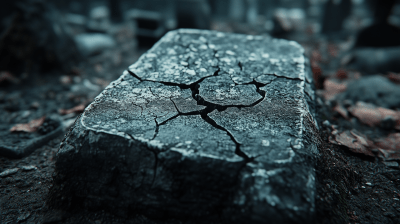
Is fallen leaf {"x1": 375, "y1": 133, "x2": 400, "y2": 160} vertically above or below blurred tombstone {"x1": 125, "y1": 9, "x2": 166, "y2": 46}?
below

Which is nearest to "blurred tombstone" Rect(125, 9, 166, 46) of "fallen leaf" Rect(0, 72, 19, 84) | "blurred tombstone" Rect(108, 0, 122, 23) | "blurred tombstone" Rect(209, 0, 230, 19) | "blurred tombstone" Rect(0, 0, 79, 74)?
"blurred tombstone" Rect(0, 0, 79, 74)

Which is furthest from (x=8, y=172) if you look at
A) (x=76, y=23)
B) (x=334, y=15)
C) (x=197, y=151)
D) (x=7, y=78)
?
(x=334, y=15)

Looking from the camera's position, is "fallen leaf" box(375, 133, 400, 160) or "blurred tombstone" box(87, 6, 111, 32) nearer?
"fallen leaf" box(375, 133, 400, 160)

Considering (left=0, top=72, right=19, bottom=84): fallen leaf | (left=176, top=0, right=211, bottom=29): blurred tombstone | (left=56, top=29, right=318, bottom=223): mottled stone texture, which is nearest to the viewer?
(left=56, top=29, right=318, bottom=223): mottled stone texture

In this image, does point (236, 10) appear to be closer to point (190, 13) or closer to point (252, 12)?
point (252, 12)

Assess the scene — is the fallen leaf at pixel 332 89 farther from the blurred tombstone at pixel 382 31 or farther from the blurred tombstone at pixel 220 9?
the blurred tombstone at pixel 220 9

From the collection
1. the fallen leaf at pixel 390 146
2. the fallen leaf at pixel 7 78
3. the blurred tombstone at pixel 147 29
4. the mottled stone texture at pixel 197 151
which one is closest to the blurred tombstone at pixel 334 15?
the blurred tombstone at pixel 147 29

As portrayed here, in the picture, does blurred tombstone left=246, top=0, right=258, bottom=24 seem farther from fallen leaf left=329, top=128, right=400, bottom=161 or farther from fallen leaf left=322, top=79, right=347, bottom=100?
fallen leaf left=329, top=128, right=400, bottom=161
